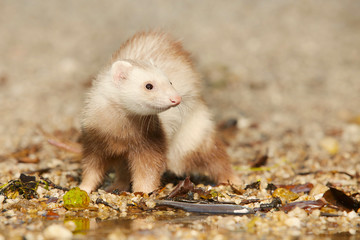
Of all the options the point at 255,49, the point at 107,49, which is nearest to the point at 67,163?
the point at 107,49

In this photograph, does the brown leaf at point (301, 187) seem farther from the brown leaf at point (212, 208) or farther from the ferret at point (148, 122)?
the brown leaf at point (212, 208)

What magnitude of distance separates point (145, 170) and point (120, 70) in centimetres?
102

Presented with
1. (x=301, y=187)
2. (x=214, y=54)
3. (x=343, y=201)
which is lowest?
(x=343, y=201)

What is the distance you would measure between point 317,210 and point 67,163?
11.3ft

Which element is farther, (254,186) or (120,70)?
(254,186)

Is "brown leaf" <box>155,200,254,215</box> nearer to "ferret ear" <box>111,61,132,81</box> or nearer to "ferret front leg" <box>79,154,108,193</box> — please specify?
"ferret front leg" <box>79,154,108,193</box>

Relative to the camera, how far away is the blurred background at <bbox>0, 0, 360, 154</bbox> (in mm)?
9797

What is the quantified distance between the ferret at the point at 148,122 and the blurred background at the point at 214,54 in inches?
53.7

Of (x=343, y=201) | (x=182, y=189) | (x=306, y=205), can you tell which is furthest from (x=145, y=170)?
(x=343, y=201)

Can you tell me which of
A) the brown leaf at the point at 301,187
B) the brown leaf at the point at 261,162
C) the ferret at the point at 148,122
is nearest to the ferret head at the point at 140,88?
the ferret at the point at 148,122

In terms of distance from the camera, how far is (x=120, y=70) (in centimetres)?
491

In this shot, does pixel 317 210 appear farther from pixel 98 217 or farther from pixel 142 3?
pixel 142 3

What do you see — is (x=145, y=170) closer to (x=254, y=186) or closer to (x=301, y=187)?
(x=254, y=186)

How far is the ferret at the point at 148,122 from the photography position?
4875 mm
